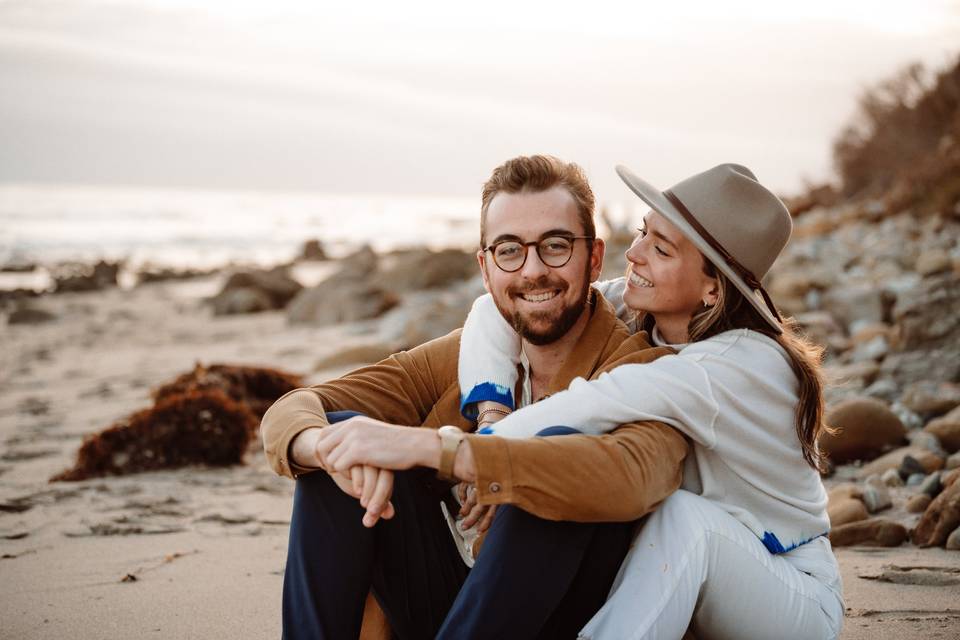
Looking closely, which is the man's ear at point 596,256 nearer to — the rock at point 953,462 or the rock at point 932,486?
the rock at point 932,486

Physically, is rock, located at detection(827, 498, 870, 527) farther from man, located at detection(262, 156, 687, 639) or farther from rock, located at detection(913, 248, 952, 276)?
rock, located at detection(913, 248, 952, 276)

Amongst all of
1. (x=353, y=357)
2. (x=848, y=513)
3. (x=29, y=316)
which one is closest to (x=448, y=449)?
(x=848, y=513)

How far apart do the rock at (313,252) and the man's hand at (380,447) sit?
24.0 m

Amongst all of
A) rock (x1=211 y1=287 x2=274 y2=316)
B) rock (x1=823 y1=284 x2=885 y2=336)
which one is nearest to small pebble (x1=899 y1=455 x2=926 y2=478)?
rock (x1=823 y1=284 x2=885 y2=336)

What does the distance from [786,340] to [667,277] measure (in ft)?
1.45

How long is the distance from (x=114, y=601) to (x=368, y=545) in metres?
1.57

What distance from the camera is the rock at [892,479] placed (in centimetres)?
508

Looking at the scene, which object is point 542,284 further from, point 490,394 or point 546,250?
point 490,394

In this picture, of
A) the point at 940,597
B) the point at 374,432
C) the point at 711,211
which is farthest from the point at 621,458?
the point at 940,597

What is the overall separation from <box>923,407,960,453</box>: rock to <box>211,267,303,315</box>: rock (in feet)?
39.0

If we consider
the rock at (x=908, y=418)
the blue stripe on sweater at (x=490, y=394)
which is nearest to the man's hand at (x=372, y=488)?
the blue stripe on sweater at (x=490, y=394)

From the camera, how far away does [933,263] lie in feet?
34.3

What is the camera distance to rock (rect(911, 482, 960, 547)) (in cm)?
414

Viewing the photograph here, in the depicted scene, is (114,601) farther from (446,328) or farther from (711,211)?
(446,328)
